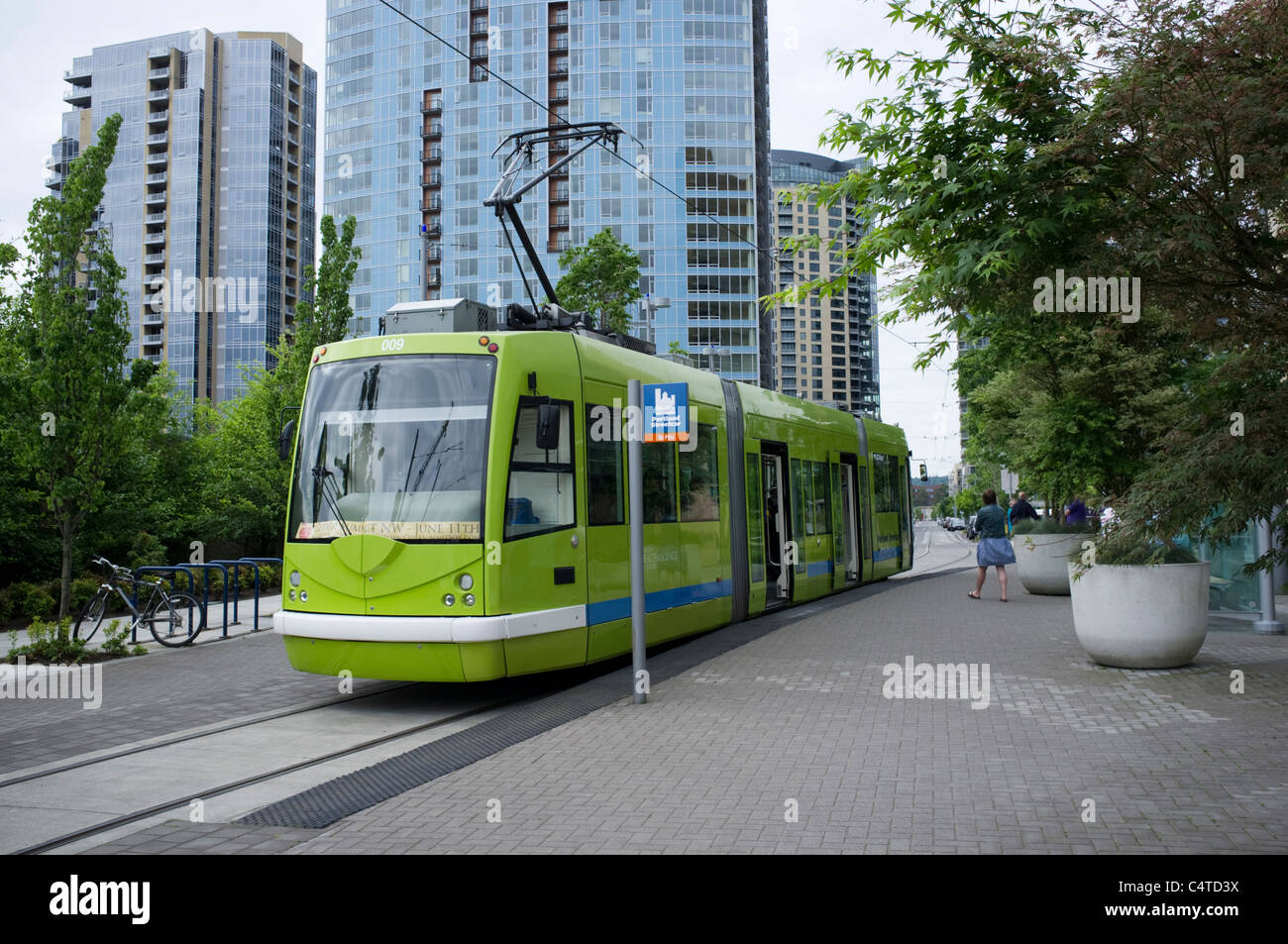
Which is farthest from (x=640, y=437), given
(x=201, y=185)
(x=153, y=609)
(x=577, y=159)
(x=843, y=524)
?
(x=201, y=185)

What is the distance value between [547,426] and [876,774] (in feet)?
12.7

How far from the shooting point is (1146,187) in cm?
755

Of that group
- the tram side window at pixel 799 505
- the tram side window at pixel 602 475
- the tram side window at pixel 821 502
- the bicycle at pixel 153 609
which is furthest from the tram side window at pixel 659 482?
the bicycle at pixel 153 609

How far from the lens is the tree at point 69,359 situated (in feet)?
43.3

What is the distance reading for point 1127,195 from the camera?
7.75 meters

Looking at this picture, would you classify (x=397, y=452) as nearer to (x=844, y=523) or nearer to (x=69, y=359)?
(x=69, y=359)

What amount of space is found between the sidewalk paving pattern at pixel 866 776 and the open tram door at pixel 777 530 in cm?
486

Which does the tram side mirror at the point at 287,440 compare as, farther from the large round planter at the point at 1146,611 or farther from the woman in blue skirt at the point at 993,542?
the woman in blue skirt at the point at 993,542

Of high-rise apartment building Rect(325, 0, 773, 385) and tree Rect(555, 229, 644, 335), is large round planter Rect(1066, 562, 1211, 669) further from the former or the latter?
high-rise apartment building Rect(325, 0, 773, 385)

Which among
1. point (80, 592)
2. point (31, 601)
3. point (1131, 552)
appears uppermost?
point (1131, 552)

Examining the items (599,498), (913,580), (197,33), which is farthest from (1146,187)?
(197,33)

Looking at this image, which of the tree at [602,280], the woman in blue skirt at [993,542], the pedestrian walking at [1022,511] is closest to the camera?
the woman in blue skirt at [993,542]

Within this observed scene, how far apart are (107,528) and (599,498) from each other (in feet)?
47.5
